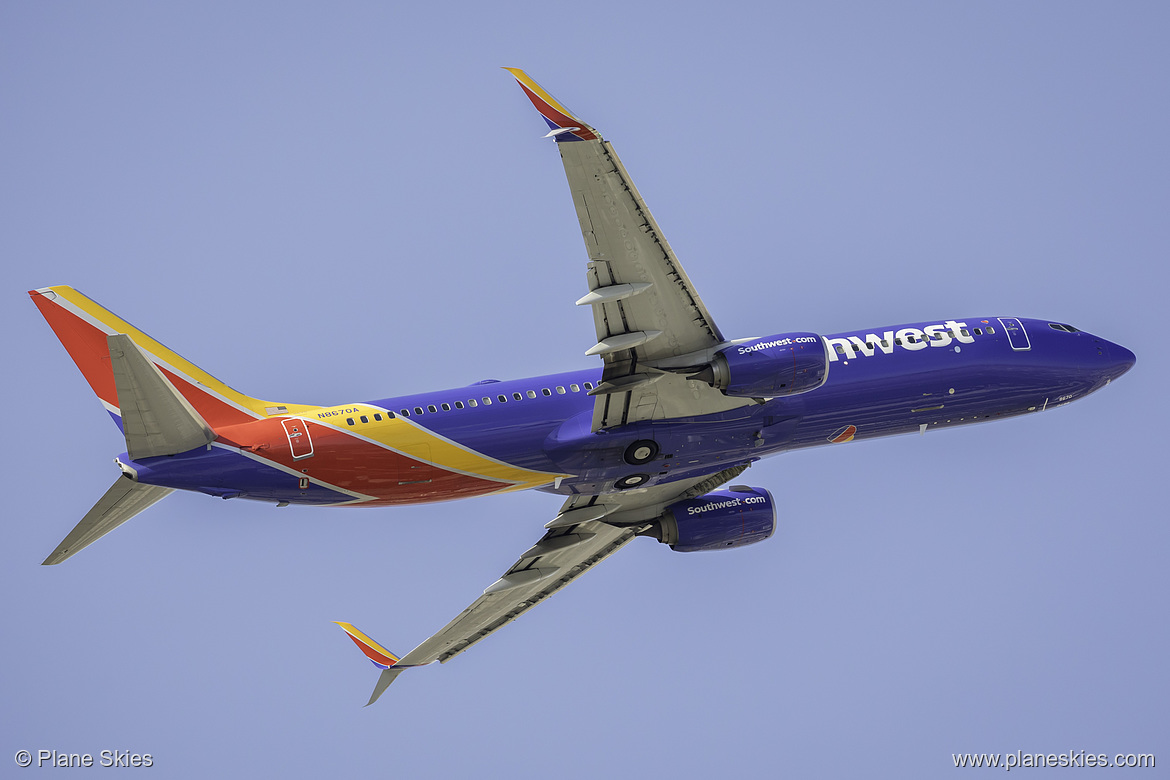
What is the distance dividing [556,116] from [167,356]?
47.5 feet

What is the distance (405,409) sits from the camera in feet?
108

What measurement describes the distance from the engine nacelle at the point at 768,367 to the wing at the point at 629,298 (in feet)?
1.73

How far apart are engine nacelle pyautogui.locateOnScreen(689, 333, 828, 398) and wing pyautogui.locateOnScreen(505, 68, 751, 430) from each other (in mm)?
526

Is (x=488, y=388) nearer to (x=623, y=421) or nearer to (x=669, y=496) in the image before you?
(x=623, y=421)

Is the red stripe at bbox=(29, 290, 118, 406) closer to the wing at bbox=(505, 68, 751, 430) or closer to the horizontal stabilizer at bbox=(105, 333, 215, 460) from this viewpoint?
the horizontal stabilizer at bbox=(105, 333, 215, 460)

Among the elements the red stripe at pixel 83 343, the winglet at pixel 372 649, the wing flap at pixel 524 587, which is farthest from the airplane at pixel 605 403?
the winglet at pixel 372 649

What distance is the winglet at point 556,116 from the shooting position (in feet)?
84.5

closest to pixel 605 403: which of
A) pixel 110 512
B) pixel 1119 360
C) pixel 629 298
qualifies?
pixel 629 298

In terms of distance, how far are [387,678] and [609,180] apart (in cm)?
2003

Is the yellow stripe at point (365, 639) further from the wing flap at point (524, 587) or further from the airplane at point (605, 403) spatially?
the airplane at point (605, 403)

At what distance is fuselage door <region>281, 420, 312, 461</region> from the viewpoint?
31.8 m

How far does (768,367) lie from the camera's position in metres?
32.1

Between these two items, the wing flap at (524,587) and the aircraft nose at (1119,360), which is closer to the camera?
the aircraft nose at (1119,360)

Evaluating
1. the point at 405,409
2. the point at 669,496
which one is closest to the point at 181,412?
the point at 405,409
